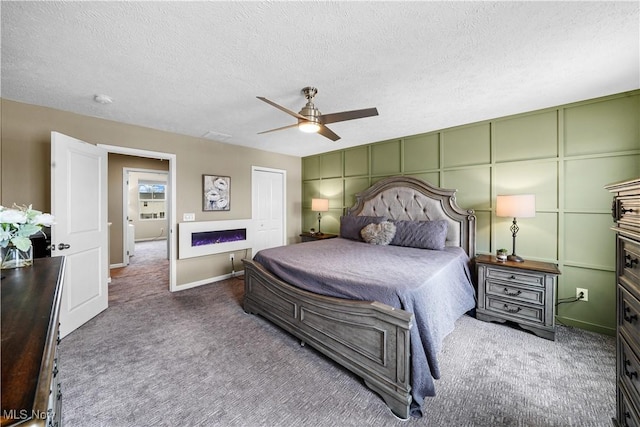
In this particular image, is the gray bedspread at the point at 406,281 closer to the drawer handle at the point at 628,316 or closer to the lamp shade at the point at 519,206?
the lamp shade at the point at 519,206

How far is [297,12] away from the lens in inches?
57.2

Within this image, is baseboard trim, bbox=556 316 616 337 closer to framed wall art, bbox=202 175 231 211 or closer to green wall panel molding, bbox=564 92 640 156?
green wall panel molding, bbox=564 92 640 156

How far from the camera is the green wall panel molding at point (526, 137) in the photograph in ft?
9.12

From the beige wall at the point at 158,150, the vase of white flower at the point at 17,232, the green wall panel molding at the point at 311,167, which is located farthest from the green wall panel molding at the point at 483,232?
the vase of white flower at the point at 17,232

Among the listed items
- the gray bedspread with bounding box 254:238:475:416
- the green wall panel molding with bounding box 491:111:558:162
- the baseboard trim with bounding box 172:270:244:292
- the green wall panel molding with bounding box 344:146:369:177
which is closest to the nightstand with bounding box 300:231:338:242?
the green wall panel molding with bounding box 344:146:369:177

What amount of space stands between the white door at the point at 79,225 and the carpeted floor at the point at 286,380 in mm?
287

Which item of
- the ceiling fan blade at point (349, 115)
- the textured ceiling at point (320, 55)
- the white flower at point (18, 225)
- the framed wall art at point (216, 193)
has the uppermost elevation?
the textured ceiling at point (320, 55)

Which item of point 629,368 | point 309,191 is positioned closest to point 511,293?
point 629,368

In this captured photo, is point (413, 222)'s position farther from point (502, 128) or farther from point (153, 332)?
point (153, 332)

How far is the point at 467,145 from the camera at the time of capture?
11.1ft

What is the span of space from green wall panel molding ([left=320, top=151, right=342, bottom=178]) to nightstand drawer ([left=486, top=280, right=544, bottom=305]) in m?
3.07

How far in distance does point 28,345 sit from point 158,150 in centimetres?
356

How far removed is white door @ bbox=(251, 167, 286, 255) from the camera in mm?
4906

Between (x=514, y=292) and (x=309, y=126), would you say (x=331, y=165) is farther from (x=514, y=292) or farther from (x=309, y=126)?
(x=514, y=292)
